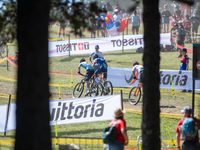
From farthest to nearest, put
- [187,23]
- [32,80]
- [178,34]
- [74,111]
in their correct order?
[187,23], [178,34], [74,111], [32,80]

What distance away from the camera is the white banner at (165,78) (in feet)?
51.3

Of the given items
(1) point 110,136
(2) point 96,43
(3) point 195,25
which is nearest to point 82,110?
(1) point 110,136

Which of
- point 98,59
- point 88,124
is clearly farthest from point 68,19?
point 98,59

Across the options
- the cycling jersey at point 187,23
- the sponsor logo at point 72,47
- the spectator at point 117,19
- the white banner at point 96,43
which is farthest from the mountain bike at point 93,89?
the cycling jersey at point 187,23

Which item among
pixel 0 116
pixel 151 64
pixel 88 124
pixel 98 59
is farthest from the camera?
pixel 98 59

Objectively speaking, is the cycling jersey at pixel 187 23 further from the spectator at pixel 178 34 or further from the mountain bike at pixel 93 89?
the mountain bike at pixel 93 89

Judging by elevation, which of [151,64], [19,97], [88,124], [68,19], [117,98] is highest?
[68,19]

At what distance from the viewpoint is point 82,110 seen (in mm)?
11227

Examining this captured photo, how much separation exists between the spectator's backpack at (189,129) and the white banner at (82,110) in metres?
3.86

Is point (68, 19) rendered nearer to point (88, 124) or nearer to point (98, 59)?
point (88, 124)

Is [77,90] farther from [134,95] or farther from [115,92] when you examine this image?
[134,95]

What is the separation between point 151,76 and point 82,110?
5.03m

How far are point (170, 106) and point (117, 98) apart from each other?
4175mm

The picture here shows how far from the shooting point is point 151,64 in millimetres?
6590
